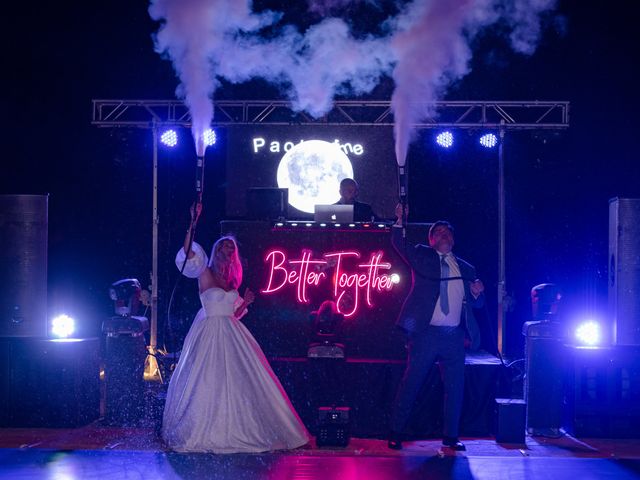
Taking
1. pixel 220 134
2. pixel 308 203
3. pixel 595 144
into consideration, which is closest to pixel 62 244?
pixel 220 134

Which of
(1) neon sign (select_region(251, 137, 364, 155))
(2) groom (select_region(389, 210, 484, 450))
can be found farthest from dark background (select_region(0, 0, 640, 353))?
(2) groom (select_region(389, 210, 484, 450))

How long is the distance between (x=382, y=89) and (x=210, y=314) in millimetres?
5152

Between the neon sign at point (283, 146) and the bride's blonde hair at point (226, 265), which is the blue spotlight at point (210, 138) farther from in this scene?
the bride's blonde hair at point (226, 265)

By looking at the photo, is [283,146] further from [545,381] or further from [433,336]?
[545,381]

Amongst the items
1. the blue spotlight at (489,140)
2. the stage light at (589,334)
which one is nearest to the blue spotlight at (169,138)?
the blue spotlight at (489,140)

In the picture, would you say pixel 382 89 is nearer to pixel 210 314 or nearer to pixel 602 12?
pixel 602 12

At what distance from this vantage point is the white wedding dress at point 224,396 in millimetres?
6613

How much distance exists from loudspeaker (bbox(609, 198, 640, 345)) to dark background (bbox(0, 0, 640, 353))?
57.8 inches

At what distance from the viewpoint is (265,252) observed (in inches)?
324

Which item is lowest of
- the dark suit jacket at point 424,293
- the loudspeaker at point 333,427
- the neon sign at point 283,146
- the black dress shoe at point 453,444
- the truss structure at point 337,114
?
the black dress shoe at point 453,444

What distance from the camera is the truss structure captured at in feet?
33.4

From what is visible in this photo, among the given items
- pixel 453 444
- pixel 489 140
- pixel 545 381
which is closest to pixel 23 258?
pixel 453 444

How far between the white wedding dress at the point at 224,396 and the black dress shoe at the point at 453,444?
1235 mm

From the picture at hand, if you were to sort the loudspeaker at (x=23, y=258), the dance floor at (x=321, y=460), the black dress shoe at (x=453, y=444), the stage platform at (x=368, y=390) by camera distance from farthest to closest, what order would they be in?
1. the loudspeaker at (x=23, y=258)
2. the stage platform at (x=368, y=390)
3. the black dress shoe at (x=453, y=444)
4. the dance floor at (x=321, y=460)
